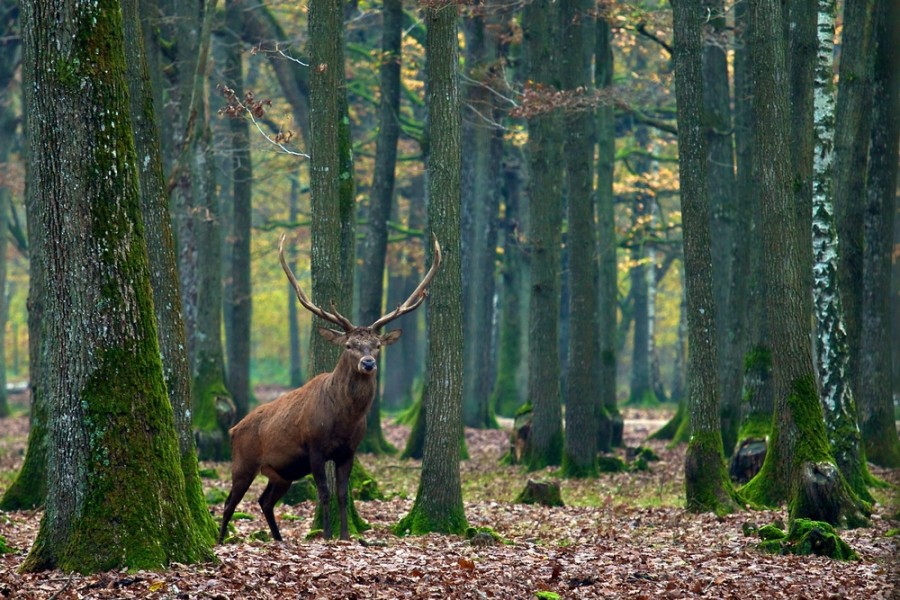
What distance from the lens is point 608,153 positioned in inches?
1019

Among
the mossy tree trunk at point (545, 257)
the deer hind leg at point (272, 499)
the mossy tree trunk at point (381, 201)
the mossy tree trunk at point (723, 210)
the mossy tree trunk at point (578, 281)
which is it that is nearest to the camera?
the deer hind leg at point (272, 499)

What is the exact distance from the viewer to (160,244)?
1179cm

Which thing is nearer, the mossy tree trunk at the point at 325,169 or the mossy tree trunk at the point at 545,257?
the mossy tree trunk at the point at 325,169

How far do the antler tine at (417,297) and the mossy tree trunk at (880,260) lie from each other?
8406 millimetres

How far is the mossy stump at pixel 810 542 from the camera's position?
36.6 ft

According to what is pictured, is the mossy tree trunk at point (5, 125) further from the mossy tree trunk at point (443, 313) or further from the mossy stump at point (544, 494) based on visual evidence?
the mossy stump at point (544, 494)

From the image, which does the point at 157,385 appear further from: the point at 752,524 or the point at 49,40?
the point at 752,524

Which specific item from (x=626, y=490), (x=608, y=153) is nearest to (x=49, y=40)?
(x=626, y=490)

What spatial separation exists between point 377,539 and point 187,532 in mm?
3540

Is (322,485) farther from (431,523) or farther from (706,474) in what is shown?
(706,474)

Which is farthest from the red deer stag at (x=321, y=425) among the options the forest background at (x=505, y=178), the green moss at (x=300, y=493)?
the green moss at (x=300, y=493)

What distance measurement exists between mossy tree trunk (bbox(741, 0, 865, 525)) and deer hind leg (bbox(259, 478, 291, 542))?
5.71 metres

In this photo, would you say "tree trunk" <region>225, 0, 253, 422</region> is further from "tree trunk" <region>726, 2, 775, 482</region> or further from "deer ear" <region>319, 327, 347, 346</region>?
"deer ear" <region>319, 327, 347, 346</region>

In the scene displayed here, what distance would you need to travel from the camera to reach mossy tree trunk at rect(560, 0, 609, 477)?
63.2 ft
